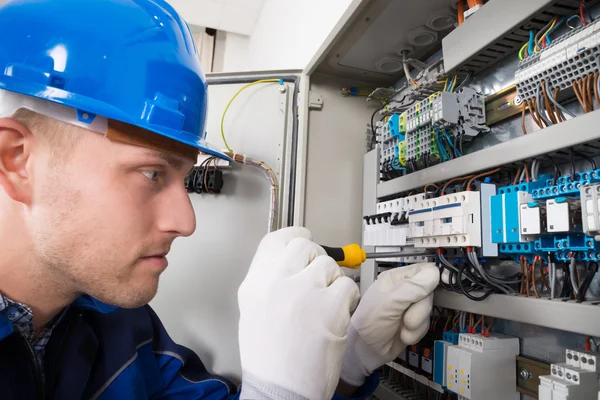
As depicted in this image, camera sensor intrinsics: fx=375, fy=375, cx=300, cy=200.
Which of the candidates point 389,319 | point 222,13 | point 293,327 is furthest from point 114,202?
point 222,13

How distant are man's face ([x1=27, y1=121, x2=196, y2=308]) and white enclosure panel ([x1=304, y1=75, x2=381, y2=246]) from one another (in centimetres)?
52

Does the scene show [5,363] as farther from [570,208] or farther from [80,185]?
[570,208]

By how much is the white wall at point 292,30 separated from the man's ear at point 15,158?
1.41 metres

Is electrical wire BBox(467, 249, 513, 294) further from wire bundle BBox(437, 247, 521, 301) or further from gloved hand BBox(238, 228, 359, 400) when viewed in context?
gloved hand BBox(238, 228, 359, 400)

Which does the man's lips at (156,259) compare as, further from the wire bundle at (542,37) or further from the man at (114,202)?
the wire bundle at (542,37)

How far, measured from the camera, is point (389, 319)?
0.81 meters

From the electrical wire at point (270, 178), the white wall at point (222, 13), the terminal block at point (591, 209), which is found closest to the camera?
the terminal block at point (591, 209)

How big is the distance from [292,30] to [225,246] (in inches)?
61.3

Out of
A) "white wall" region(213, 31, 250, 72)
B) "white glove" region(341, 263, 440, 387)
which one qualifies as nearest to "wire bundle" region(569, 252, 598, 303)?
"white glove" region(341, 263, 440, 387)

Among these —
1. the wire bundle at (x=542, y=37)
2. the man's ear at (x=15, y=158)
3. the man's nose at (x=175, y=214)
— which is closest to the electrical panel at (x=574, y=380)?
the wire bundle at (x=542, y=37)

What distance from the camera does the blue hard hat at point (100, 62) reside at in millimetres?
549

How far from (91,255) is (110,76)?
283mm

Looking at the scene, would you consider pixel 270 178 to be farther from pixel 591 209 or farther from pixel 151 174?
pixel 591 209

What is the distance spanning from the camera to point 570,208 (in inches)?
23.6
